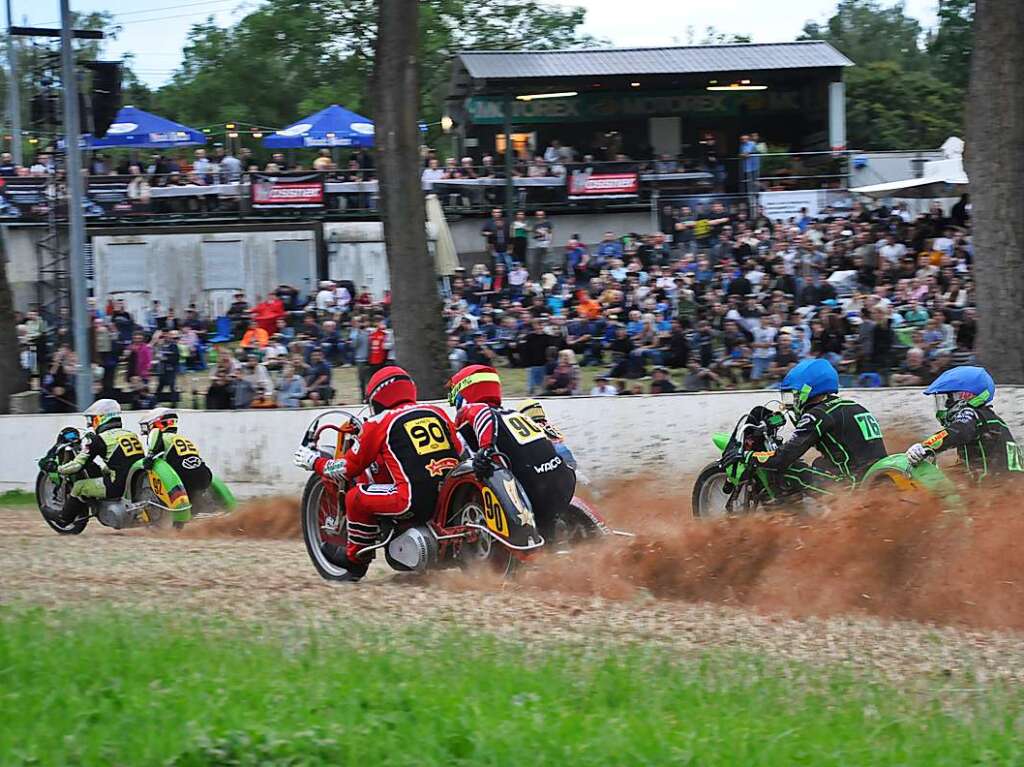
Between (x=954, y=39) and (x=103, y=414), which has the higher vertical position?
(x=954, y=39)

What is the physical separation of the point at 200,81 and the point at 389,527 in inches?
2366

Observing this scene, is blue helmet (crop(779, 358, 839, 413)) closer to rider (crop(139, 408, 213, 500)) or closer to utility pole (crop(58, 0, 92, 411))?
rider (crop(139, 408, 213, 500))

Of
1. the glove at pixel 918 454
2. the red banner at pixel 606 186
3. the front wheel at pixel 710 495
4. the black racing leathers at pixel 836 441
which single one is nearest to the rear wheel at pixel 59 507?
the front wheel at pixel 710 495

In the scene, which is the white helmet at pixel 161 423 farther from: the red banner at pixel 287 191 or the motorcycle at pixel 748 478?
the red banner at pixel 287 191

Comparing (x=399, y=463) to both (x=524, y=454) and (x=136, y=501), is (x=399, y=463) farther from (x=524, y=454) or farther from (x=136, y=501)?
(x=136, y=501)

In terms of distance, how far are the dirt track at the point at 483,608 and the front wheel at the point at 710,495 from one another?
3067 millimetres

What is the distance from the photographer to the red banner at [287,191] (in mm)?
31844

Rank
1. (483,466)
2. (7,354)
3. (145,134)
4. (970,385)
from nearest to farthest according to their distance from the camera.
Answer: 1. (483,466)
2. (970,385)
3. (7,354)
4. (145,134)

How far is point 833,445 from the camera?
11469 millimetres

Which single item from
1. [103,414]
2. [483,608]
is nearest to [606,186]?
[103,414]

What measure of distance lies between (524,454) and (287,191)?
75.3 ft

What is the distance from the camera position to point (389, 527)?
10.5 meters

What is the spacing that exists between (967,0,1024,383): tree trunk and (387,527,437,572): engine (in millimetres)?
8729

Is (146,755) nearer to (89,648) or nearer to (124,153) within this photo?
(89,648)
